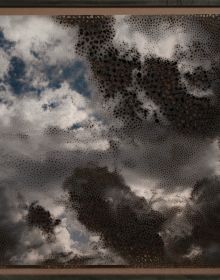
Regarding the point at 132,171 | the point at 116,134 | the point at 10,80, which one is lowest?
the point at 132,171

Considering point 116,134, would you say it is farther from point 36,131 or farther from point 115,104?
point 36,131

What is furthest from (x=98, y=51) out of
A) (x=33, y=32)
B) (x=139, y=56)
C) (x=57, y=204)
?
(x=57, y=204)

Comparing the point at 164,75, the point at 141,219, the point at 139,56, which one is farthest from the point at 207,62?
the point at 141,219

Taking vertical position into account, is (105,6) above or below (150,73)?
above

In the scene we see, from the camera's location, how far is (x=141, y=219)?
229 centimetres

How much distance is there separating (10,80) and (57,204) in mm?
777

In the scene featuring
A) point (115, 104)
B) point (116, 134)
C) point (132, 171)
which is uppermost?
point (115, 104)

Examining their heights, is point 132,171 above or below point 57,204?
above

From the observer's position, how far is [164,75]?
7.18 ft

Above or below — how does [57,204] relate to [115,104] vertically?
below

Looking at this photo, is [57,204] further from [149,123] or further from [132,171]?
[149,123]

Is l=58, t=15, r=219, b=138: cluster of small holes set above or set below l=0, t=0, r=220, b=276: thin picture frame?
below

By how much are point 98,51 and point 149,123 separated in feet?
1.67

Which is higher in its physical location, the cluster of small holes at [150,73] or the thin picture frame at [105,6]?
the thin picture frame at [105,6]
